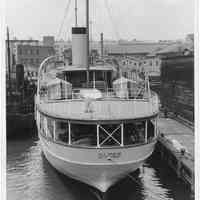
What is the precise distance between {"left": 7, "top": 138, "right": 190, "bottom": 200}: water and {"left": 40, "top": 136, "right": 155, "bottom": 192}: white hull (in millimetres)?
770

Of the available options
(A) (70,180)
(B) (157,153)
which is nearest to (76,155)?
(A) (70,180)

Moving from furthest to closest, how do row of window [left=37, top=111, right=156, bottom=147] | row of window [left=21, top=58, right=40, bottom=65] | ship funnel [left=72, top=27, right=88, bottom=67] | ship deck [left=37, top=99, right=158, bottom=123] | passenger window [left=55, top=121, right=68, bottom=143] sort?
row of window [left=21, top=58, right=40, bottom=65]
ship funnel [left=72, top=27, right=88, bottom=67]
passenger window [left=55, top=121, right=68, bottom=143]
row of window [left=37, top=111, right=156, bottom=147]
ship deck [left=37, top=99, right=158, bottom=123]

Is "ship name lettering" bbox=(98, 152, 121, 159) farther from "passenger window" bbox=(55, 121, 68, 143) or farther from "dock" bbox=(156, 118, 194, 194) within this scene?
"dock" bbox=(156, 118, 194, 194)

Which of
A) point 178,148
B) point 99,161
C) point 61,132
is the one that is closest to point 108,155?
point 99,161

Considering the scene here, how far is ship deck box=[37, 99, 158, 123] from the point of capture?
952cm

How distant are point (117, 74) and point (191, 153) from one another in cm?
703

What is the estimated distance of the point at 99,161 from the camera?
9.47 metres

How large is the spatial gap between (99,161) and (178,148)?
15.5 ft

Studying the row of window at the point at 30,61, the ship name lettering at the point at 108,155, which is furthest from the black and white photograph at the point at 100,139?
the row of window at the point at 30,61

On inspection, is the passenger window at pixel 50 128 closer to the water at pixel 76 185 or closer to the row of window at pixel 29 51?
the water at pixel 76 185

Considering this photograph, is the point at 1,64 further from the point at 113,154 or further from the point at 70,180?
the point at 70,180

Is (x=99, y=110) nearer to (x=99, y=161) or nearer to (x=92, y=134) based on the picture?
(x=92, y=134)

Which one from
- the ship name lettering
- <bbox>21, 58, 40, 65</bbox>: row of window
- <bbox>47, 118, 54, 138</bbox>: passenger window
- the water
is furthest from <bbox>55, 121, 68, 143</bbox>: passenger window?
<bbox>21, 58, 40, 65</bbox>: row of window

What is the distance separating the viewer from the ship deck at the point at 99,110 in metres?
9.52
